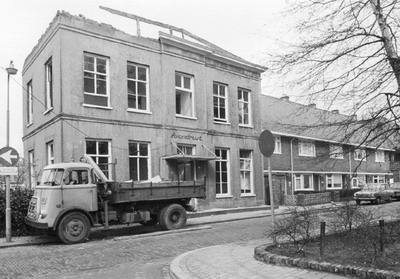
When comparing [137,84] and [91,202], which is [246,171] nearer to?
[137,84]

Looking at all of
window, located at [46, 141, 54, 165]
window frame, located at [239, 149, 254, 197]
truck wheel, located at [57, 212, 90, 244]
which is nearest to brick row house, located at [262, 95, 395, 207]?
window frame, located at [239, 149, 254, 197]

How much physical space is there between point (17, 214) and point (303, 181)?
23744 millimetres

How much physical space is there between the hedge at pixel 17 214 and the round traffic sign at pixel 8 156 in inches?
58.8

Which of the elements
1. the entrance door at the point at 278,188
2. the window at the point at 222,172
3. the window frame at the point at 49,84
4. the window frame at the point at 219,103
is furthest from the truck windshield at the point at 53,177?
the entrance door at the point at 278,188

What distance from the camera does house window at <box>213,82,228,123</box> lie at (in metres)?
22.6

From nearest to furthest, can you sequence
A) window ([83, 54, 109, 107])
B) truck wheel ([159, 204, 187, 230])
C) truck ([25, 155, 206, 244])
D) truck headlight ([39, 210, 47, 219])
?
truck headlight ([39, 210, 47, 219]), truck ([25, 155, 206, 244]), truck wheel ([159, 204, 187, 230]), window ([83, 54, 109, 107])

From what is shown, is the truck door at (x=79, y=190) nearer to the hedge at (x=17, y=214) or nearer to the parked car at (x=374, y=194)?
the hedge at (x=17, y=214)

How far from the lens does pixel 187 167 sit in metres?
20.5

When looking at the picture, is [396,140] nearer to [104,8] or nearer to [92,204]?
[92,204]

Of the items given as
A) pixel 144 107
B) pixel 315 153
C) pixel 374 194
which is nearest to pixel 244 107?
pixel 144 107

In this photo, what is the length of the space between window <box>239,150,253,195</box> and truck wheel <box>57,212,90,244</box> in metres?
12.5

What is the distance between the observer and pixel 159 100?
19.5m

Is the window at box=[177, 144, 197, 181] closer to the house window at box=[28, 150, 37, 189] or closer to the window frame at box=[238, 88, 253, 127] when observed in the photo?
the window frame at box=[238, 88, 253, 127]

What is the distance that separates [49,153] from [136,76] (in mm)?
5219
